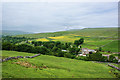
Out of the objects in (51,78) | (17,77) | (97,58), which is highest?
(17,77)

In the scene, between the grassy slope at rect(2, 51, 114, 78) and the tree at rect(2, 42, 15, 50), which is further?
the tree at rect(2, 42, 15, 50)

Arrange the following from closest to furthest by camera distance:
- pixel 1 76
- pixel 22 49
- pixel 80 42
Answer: pixel 1 76, pixel 22 49, pixel 80 42

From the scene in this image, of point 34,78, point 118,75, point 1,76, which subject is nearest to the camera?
point 1,76

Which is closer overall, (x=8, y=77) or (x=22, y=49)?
(x=8, y=77)

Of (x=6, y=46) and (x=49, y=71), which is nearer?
(x=49, y=71)

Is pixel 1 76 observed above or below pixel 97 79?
above

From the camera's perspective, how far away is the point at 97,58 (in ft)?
127

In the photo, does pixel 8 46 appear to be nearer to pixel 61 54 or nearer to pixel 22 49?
pixel 22 49

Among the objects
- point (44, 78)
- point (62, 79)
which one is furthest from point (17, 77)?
point (62, 79)

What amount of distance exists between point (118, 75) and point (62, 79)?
1142 cm

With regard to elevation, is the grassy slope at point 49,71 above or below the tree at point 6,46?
below

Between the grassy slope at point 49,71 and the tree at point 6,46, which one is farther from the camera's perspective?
the tree at point 6,46

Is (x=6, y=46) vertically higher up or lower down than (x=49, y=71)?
higher up

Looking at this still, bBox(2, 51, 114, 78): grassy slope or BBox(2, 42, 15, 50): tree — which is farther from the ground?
BBox(2, 42, 15, 50): tree
